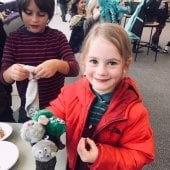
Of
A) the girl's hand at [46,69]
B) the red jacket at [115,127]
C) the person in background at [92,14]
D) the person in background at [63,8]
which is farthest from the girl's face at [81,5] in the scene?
the person in background at [63,8]

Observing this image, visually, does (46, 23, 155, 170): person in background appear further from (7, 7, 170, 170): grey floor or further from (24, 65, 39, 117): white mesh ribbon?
(7, 7, 170, 170): grey floor

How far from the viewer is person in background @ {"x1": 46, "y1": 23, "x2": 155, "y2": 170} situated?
2.57 feet

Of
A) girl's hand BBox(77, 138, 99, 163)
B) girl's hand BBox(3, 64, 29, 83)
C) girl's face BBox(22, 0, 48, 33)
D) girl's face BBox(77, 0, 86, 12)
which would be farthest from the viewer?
girl's face BBox(77, 0, 86, 12)

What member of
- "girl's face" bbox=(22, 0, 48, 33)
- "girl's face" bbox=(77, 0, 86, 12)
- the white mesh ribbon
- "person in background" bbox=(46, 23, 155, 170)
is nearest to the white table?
"person in background" bbox=(46, 23, 155, 170)

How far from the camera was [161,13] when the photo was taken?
4.54m

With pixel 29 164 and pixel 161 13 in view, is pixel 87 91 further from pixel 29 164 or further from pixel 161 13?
pixel 161 13

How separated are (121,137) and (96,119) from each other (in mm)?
96

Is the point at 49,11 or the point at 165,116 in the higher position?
the point at 49,11

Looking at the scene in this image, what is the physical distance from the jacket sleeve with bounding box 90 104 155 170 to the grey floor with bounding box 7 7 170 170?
1.16 meters

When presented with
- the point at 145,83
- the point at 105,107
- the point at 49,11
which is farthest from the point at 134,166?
the point at 145,83

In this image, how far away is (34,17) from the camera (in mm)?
1095

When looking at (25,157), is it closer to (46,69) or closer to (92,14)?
(46,69)

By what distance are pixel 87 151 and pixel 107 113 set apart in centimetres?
15

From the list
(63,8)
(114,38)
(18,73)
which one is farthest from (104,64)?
(63,8)
